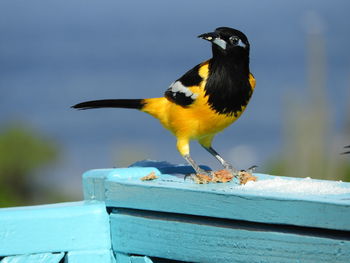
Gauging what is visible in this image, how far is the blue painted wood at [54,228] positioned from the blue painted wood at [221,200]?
0.07 m

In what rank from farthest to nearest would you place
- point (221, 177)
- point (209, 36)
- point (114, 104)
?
point (114, 104), point (209, 36), point (221, 177)

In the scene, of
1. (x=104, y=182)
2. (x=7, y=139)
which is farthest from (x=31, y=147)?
(x=104, y=182)

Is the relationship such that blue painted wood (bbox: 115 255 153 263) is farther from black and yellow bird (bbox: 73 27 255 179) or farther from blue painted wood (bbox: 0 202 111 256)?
black and yellow bird (bbox: 73 27 255 179)

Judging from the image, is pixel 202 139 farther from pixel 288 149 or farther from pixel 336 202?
pixel 288 149

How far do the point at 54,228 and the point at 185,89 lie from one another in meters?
1.17

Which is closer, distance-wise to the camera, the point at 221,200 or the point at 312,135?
the point at 221,200

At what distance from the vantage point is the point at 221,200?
1.61 meters

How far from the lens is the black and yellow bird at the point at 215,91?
9.27 feet

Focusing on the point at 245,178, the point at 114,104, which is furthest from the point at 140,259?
the point at 114,104

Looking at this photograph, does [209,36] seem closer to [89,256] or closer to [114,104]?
[114,104]

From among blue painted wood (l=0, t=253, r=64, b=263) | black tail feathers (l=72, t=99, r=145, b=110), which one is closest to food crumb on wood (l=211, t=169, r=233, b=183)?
blue painted wood (l=0, t=253, r=64, b=263)

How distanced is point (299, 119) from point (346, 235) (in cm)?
589

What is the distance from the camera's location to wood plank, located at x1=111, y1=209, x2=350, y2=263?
1.43 m

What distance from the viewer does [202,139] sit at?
3.08m
